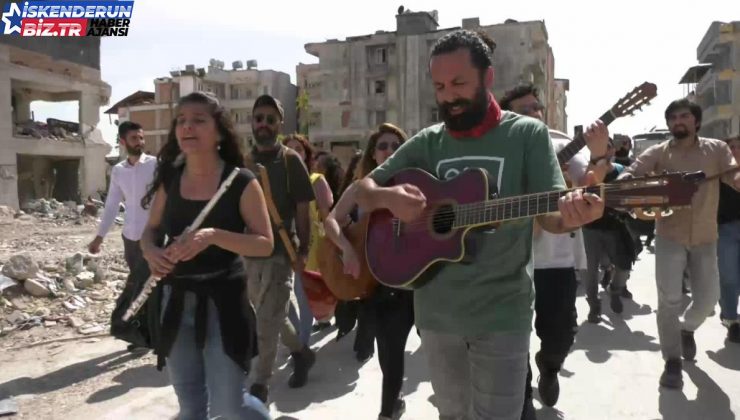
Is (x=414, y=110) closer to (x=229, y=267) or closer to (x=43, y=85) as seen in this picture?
(x=43, y=85)

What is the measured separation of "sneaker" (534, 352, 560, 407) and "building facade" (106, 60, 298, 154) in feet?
199

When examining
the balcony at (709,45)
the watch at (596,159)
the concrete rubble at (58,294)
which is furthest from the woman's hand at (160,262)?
the balcony at (709,45)

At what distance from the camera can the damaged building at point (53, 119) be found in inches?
1100

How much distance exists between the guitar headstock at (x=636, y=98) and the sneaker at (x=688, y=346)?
236cm

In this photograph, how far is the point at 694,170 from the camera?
4.42 m

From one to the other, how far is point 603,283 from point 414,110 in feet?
140

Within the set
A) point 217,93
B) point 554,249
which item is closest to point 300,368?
point 554,249

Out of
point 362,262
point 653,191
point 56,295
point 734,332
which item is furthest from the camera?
point 56,295

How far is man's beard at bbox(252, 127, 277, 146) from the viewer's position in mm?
4617

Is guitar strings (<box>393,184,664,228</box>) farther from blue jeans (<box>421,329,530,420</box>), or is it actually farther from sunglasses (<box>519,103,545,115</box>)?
sunglasses (<box>519,103,545,115</box>)

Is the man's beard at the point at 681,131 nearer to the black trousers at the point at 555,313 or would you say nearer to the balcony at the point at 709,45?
the black trousers at the point at 555,313

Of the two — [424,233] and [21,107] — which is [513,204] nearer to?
[424,233]

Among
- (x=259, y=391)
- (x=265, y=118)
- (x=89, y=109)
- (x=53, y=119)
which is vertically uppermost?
(x=89, y=109)

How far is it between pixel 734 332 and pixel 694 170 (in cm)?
216
